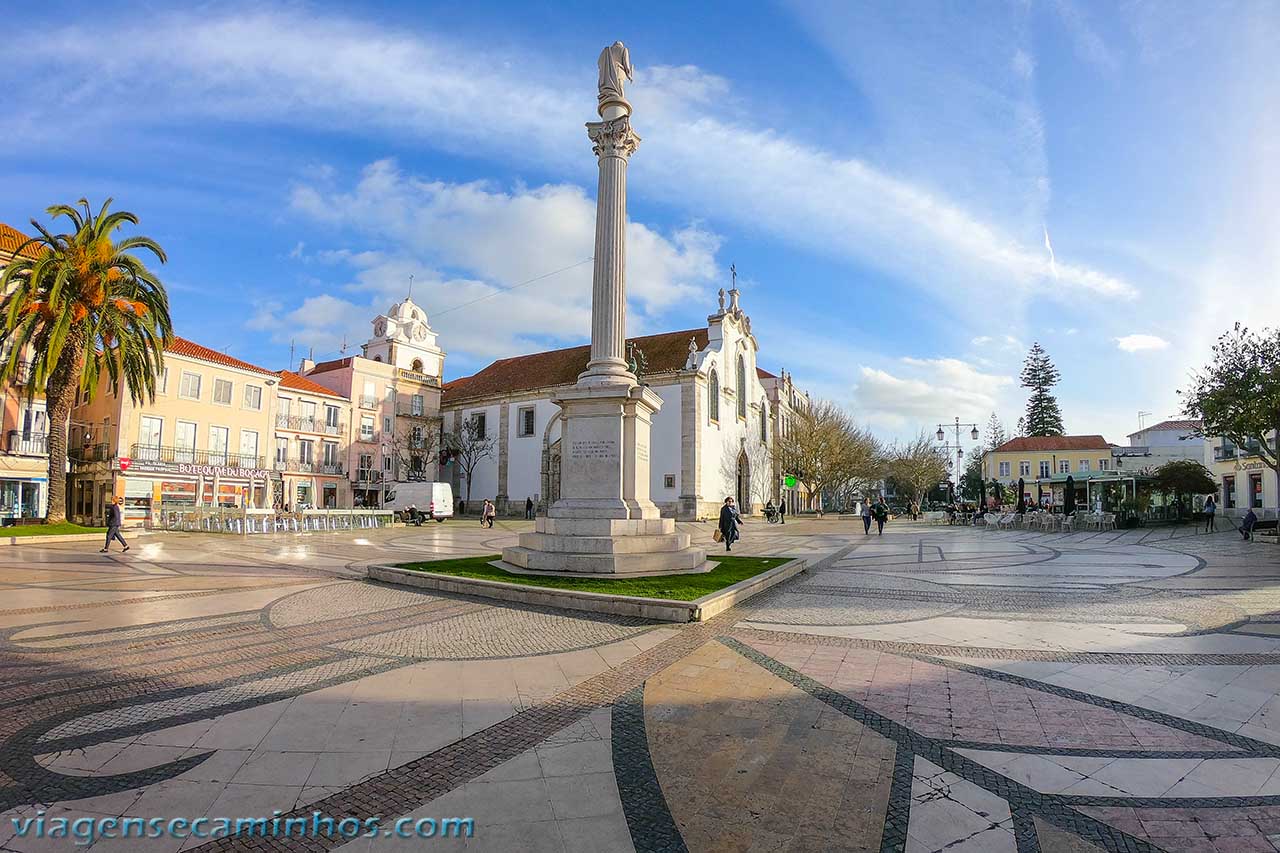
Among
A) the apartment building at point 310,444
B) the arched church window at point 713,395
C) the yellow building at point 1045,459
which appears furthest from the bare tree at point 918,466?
the apartment building at point 310,444

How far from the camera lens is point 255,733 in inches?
165

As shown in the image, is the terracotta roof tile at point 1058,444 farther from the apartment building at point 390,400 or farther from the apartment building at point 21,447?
the apartment building at point 21,447

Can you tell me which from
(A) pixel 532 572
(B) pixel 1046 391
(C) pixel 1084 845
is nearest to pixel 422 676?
(C) pixel 1084 845

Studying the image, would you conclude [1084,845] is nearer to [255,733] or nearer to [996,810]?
[996,810]

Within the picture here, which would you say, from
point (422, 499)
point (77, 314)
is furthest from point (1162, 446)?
point (77, 314)

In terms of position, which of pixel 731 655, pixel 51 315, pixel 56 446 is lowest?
pixel 731 655

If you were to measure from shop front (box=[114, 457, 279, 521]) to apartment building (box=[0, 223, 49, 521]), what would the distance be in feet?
10.4

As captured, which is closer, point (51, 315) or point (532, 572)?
point (532, 572)

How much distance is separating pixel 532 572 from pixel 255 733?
23.0ft

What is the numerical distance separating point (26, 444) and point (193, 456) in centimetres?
747

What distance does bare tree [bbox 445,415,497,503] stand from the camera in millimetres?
49188

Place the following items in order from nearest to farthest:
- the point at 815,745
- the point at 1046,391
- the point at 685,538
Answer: the point at 815,745 → the point at 685,538 → the point at 1046,391

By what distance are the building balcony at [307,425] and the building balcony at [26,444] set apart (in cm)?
1228

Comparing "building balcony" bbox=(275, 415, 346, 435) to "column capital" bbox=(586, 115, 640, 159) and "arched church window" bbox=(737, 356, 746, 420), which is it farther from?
"column capital" bbox=(586, 115, 640, 159)
